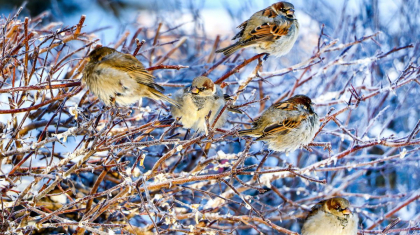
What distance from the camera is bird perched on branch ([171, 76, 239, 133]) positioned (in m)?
3.36

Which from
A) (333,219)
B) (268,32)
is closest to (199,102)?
(268,32)

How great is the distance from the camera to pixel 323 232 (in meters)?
3.88

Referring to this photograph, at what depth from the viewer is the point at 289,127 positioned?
349 cm

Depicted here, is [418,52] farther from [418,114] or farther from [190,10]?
[190,10]

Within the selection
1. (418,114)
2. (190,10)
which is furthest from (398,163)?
(190,10)

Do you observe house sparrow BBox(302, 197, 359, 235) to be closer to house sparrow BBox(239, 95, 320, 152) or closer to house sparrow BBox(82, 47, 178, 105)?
house sparrow BBox(239, 95, 320, 152)

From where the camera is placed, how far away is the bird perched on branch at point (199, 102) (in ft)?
11.0

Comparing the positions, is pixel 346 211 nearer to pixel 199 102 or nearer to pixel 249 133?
pixel 249 133

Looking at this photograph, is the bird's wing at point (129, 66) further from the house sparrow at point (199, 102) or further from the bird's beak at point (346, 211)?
the bird's beak at point (346, 211)

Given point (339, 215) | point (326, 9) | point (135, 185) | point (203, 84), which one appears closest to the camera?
point (135, 185)

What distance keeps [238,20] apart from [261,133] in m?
3.84

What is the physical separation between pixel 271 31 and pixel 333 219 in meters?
1.59

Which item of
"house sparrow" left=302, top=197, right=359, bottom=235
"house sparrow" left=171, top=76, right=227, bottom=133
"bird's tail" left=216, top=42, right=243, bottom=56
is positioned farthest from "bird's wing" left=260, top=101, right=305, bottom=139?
"house sparrow" left=302, top=197, right=359, bottom=235

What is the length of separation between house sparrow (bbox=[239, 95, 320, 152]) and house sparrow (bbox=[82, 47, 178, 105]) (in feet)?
2.57
